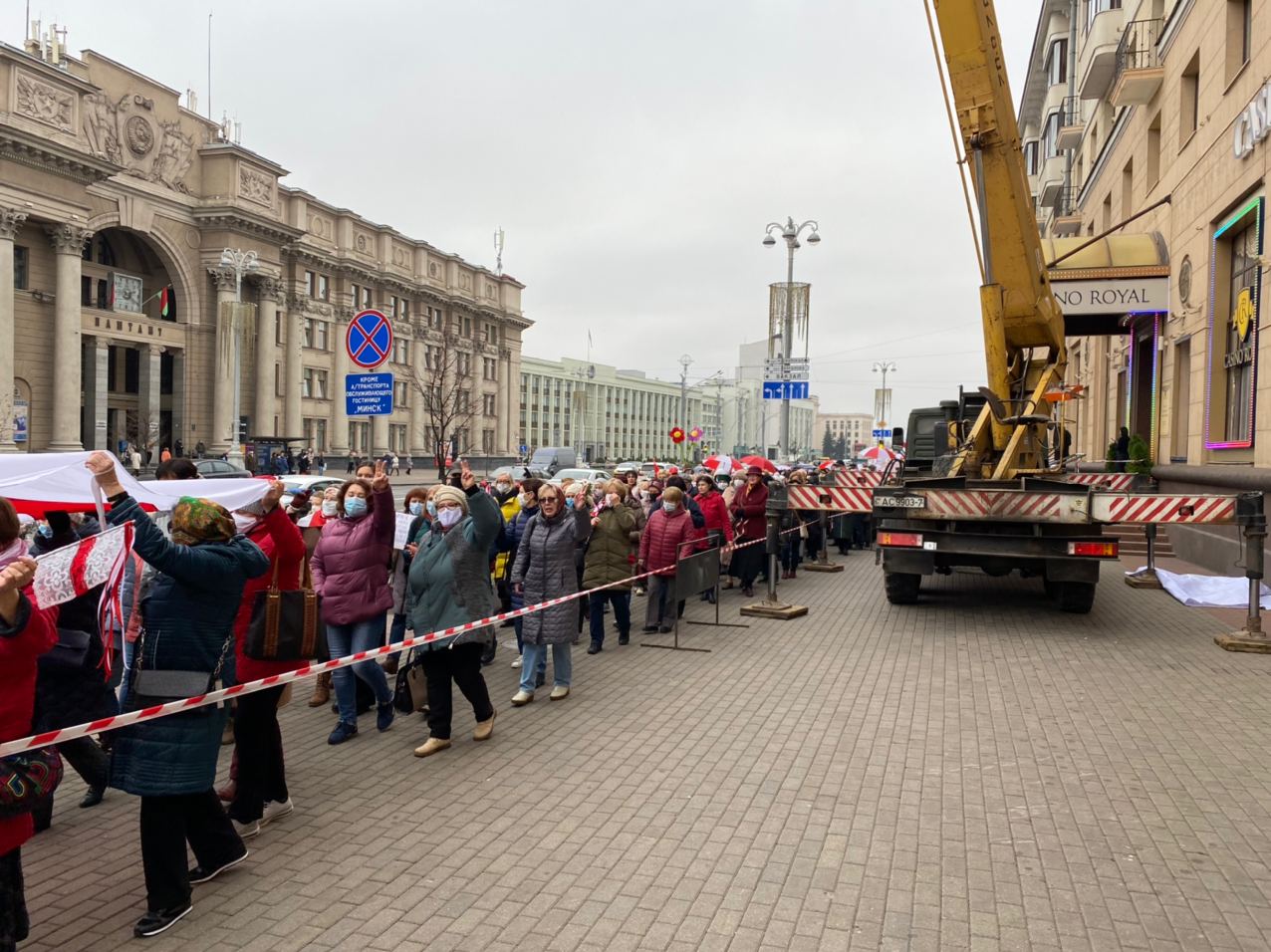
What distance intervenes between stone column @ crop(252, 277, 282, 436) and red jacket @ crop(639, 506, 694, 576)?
52.9 metres

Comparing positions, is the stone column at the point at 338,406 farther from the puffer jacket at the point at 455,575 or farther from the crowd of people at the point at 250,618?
the puffer jacket at the point at 455,575

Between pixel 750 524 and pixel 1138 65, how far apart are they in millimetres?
15831

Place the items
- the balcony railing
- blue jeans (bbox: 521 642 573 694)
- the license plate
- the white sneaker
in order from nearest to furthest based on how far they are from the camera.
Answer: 1. the white sneaker
2. blue jeans (bbox: 521 642 573 694)
3. the license plate
4. the balcony railing

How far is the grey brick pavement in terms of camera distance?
3.93 meters

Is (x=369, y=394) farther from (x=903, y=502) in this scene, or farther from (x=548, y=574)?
(x=903, y=502)

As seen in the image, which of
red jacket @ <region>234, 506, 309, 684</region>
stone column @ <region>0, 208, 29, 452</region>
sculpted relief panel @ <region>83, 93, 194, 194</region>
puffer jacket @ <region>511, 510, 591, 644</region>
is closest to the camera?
red jacket @ <region>234, 506, 309, 684</region>

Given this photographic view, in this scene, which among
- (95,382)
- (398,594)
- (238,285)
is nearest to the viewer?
(398,594)

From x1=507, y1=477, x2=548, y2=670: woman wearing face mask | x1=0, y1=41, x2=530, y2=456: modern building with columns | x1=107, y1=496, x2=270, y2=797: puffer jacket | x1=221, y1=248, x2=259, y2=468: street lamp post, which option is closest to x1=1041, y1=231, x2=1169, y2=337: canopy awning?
x1=507, y1=477, x2=548, y2=670: woman wearing face mask

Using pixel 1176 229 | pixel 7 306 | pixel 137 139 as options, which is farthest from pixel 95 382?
pixel 1176 229

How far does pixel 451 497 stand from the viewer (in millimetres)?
6453

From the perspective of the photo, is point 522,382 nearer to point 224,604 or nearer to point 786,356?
point 786,356

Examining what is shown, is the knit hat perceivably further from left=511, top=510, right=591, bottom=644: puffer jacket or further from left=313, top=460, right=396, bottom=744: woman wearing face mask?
left=511, top=510, right=591, bottom=644: puffer jacket

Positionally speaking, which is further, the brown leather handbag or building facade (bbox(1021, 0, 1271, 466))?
building facade (bbox(1021, 0, 1271, 466))

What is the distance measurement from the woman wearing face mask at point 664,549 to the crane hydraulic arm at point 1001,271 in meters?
4.04
